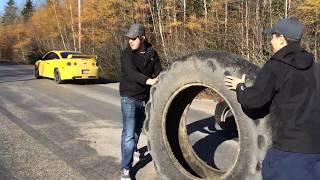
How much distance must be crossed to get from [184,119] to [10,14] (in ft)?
348

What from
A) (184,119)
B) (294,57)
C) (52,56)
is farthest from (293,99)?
(52,56)

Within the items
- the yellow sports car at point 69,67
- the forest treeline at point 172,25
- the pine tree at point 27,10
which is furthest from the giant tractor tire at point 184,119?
the pine tree at point 27,10

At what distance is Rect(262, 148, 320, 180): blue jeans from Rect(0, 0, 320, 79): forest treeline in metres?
11.0

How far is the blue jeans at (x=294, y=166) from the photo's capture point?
11.4 feet

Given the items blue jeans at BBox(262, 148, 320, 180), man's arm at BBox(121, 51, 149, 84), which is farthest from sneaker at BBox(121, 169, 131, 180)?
blue jeans at BBox(262, 148, 320, 180)

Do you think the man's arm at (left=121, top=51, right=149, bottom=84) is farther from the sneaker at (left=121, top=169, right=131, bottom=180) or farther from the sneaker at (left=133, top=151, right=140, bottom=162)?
the sneaker at (left=133, top=151, right=140, bottom=162)

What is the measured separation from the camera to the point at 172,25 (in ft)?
96.2

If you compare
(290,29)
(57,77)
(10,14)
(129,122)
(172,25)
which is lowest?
(57,77)

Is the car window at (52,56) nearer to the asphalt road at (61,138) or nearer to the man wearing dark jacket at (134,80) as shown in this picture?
the asphalt road at (61,138)

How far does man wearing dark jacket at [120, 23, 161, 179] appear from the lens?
5812mm

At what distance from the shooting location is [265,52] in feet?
49.8

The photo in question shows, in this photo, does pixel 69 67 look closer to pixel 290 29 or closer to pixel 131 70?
pixel 131 70

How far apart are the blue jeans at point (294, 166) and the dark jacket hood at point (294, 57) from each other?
2.11 ft

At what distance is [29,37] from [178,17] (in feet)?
156
